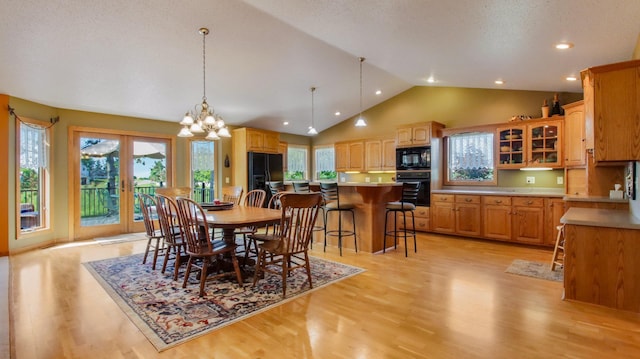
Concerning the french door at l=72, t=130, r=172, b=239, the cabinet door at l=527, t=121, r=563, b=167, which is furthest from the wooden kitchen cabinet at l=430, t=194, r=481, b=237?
the french door at l=72, t=130, r=172, b=239

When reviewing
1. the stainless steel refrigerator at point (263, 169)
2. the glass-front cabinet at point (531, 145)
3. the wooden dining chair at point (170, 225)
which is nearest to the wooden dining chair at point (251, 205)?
the wooden dining chair at point (170, 225)

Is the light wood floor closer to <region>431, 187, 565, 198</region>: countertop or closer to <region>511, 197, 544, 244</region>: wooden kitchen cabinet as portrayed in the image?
<region>511, 197, 544, 244</region>: wooden kitchen cabinet

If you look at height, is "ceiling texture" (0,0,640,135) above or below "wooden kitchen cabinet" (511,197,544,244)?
A: above

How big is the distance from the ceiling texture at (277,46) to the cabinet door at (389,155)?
1.59m

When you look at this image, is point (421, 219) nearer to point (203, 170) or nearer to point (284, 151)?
point (284, 151)

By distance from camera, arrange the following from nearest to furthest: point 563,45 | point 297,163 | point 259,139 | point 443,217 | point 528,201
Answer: point 563,45, point 528,201, point 443,217, point 259,139, point 297,163

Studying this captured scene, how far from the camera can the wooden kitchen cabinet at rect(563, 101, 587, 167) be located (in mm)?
4453

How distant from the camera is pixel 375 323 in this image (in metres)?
2.48

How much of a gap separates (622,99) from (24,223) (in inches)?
301

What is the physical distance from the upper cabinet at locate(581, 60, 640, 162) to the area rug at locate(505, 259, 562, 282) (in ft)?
5.22

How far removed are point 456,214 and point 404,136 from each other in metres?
1.85

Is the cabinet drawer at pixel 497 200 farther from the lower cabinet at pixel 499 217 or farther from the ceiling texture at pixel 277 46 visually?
the ceiling texture at pixel 277 46

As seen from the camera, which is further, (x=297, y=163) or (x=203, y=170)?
(x=297, y=163)

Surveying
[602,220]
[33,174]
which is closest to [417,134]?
[602,220]
